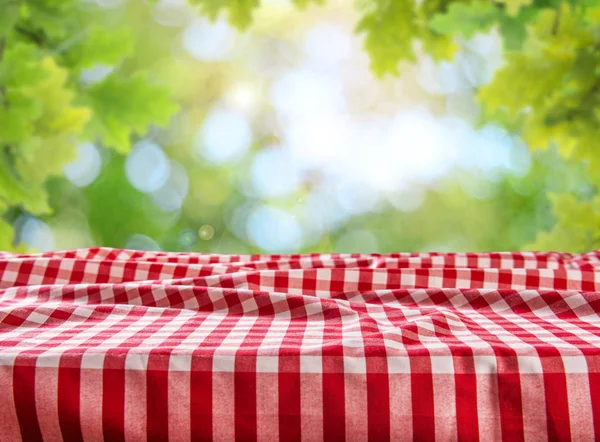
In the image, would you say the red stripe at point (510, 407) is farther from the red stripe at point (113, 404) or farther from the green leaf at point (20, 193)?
the green leaf at point (20, 193)

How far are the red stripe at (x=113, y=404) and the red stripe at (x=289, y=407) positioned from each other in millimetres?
162

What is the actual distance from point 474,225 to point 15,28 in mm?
1901

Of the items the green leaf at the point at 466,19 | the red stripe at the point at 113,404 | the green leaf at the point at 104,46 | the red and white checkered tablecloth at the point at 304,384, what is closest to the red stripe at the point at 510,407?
the red and white checkered tablecloth at the point at 304,384

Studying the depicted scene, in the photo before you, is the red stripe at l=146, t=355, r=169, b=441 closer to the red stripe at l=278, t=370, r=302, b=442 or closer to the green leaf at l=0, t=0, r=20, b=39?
the red stripe at l=278, t=370, r=302, b=442

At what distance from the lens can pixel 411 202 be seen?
8.72ft

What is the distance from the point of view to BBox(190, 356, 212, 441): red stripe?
709 millimetres

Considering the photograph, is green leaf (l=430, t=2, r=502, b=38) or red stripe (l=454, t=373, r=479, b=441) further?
green leaf (l=430, t=2, r=502, b=38)

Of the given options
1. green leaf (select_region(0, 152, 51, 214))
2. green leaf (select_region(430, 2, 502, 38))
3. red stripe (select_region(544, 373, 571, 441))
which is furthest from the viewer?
green leaf (select_region(0, 152, 51, 214))

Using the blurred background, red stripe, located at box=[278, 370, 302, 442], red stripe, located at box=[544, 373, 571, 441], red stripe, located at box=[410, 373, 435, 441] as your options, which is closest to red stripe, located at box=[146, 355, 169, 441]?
red stripe, located at box=[278, 370, 302, 442]

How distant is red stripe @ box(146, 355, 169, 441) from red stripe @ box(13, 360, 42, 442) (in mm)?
116

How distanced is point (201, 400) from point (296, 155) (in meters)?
2.01

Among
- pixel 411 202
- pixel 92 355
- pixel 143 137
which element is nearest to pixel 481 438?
pixel 92 355

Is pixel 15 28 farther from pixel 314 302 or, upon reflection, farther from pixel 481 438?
pixel 481 438

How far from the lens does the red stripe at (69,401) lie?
719 millimetres
